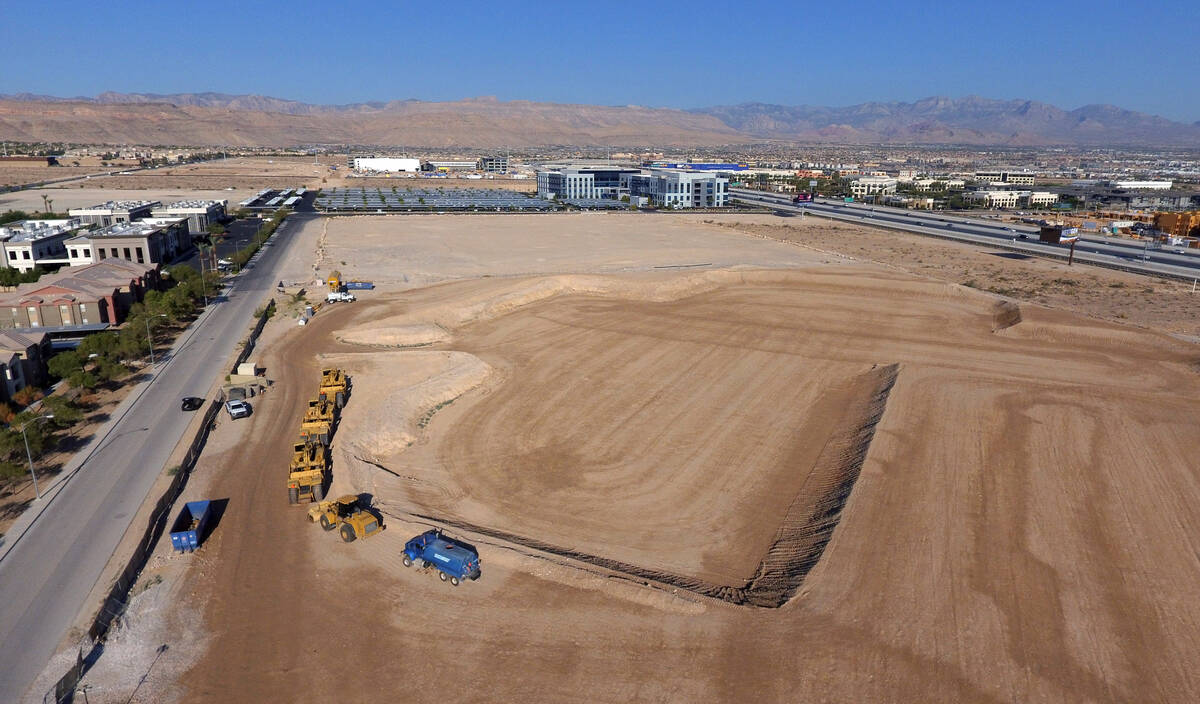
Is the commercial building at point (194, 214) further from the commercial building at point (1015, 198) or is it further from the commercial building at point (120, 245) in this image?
the commercial building at point (1015, 198)

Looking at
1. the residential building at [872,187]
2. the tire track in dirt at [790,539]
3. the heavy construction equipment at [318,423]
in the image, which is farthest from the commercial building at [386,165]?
the tire track in dirt at [790,539]

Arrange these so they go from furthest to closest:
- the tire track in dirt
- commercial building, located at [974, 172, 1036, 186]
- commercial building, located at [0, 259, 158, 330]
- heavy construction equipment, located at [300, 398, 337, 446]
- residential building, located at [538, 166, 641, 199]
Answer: commercial building, located at [974, 172, 1036, 186]
residential building, located at [538, 166, 641, 199]
commercial building, located at [0, 259, 158, 330]
heavy construction equipment, located at [300, 398, 337, 446]
the tire track in dirt

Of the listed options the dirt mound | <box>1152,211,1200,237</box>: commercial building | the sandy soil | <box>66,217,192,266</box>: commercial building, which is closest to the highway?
the sandy soil

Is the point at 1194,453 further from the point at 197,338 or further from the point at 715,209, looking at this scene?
the point at 715,209

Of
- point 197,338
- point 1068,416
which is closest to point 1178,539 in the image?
point 1068,416

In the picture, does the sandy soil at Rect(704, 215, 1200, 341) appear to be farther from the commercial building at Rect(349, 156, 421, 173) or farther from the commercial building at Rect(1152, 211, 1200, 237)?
the commercial building at Rect(349, 156, 421, 173)
